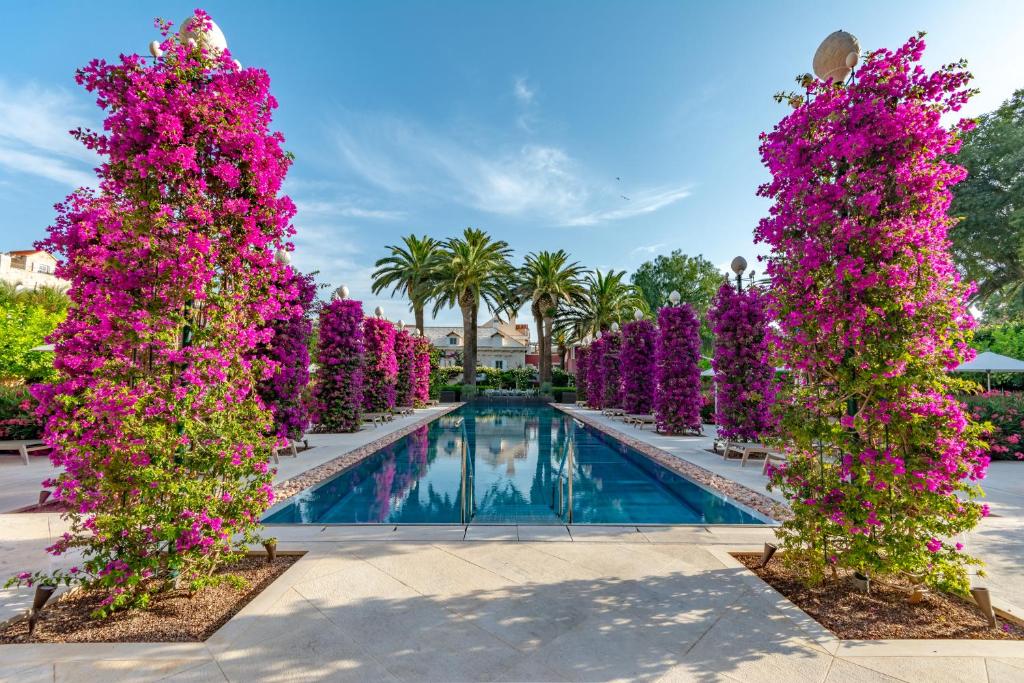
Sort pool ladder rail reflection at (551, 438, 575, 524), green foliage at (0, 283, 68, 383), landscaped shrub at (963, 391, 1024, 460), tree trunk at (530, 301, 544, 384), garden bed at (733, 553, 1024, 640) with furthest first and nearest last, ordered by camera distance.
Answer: tree trunk at (530, 301, 544, 384) → green foliage at (0, 283, 68, 383) → landscaped shrub at (963, 391, 1024, 460) → pool ladder rail reflection at (551, 438, 575, 524) → garden bed at (733, 553, 1024, 640)

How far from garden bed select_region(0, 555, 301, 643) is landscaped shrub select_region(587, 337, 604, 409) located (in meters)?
21.5

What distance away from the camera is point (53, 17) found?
722 centimetres

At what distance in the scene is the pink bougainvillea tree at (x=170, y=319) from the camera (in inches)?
135

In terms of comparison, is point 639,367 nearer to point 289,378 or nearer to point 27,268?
point 289,378

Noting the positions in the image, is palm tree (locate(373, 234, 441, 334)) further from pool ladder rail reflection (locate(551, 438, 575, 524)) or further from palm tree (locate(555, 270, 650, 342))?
pool ladder rail reflection (locate(551, 438, 575, 524))

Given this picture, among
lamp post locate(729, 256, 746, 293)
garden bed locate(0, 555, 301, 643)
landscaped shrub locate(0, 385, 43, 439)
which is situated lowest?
garden bed locate(0, 555, 301, 643)

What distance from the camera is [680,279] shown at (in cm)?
5059

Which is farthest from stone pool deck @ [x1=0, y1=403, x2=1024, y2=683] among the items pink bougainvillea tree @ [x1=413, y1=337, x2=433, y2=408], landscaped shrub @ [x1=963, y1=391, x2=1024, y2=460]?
pink bougainvillea tree @ [x1=413, y1=337, x2=433, y2=408]

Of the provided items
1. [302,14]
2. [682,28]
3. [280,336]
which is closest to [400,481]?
[280,336]

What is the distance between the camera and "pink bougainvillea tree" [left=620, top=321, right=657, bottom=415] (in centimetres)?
1872

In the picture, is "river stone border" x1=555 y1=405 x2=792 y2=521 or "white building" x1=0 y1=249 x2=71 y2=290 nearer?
"river stone border" x1=555 y1=405 x2=792 y2=521

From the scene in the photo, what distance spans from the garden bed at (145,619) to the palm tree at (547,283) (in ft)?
92.7

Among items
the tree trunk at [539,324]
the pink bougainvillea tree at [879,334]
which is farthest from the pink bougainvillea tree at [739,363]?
the tree trunk at [539,324]

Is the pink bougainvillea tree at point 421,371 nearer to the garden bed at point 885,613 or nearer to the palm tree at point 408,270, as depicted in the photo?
the palm tree at point 408,270
